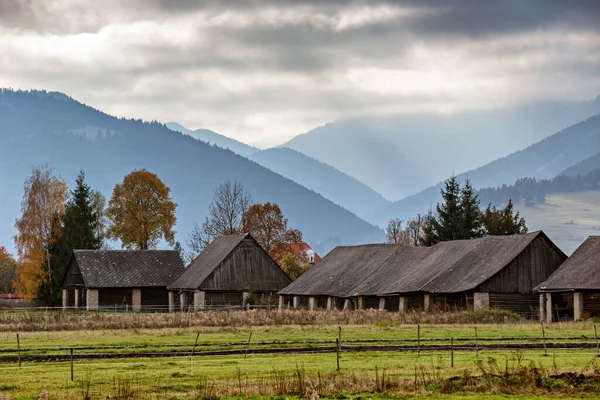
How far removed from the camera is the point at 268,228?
128 metres

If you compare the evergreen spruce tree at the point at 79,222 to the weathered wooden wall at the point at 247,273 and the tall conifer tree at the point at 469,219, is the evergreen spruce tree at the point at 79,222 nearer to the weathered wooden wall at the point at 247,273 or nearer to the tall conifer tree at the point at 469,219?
the weathered wooden wall at the point at 247,273

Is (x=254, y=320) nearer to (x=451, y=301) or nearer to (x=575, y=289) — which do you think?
(x=451, y=301)

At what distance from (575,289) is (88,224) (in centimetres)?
5981

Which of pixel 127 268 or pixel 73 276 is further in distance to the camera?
pixel 127 268

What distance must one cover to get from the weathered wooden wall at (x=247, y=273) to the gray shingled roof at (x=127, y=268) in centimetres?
1060

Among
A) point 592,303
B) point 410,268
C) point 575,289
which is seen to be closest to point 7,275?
point 410,268

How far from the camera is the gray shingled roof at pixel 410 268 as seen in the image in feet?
254

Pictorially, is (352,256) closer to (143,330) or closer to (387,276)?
(387,276)

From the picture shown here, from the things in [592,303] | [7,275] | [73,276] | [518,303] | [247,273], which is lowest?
[592,303]

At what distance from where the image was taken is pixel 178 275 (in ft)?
349

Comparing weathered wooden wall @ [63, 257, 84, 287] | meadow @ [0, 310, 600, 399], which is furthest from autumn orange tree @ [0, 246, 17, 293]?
meadow @ [0, 310, 600, 399]

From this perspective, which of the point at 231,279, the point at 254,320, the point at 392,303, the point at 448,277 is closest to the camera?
the point at 254,320

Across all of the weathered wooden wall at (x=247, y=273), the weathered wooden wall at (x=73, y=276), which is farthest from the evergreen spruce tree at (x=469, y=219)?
the weathered wooden wall at (x=73, y=276)

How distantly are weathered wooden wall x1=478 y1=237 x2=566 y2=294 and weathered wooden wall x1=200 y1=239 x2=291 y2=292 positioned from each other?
28.1 m
